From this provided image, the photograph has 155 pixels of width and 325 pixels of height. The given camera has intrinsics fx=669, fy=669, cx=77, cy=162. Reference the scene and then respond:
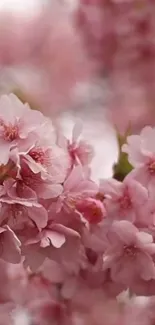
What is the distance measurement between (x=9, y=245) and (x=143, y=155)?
0.12 m

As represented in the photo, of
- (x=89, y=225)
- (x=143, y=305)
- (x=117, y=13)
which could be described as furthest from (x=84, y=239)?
(x=117, y=13)

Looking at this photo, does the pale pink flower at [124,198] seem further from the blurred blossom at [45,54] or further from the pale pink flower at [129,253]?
the blurred blossom at [45,54]

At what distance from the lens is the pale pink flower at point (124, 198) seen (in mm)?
488

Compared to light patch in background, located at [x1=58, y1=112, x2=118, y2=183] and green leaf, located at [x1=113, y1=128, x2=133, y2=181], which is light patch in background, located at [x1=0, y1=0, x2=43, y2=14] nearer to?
light patch in background, located at [x1=58, y1=112, x2=118, y2=183]

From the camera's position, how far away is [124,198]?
1.62 ft

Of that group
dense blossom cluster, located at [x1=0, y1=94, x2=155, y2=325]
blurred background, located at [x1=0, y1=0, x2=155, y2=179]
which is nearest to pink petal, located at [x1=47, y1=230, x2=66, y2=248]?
dense blossom cluster, located at [x1=0, y1=94, x2=155, y2=325]

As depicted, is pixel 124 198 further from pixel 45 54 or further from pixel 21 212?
pixel 45 54

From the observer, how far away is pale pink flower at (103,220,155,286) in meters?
0.48

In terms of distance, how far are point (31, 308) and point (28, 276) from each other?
1.9 inches

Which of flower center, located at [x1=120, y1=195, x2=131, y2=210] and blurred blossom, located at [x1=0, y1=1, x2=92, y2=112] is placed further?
blurred blossom, located at [x1=0, y1=1, x2=92, y2=112]

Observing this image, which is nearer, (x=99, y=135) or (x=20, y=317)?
(x=20, y=317)

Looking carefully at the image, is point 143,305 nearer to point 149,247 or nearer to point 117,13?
point 149,247

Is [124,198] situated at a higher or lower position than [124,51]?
higher

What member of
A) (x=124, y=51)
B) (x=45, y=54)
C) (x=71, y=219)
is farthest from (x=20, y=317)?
(x=45, y=54)
